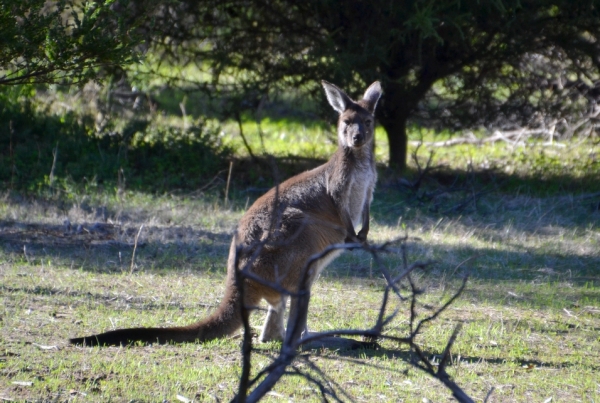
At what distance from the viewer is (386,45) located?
8.84m

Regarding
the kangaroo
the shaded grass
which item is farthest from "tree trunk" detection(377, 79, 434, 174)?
the kangaroo

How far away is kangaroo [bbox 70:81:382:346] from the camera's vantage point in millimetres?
4305

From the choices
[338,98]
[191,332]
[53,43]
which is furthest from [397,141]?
[191,332]

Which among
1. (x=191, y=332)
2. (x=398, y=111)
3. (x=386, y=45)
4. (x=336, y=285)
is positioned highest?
(x=386, y=45)

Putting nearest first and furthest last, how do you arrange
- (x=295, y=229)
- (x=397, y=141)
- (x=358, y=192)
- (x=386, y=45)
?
(x=295, y=229)
(x=358, y=192)
(x=386, y=45)
(x=397, y=141)

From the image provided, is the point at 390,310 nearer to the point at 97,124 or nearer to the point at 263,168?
the point at 263,168

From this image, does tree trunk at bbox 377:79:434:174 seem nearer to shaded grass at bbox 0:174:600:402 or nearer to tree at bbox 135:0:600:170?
tree at bbox 135:0:600:170

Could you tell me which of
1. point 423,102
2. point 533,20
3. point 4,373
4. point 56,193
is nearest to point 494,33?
point 533,20

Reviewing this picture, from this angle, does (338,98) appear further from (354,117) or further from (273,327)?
(273,327)

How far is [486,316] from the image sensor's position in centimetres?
545

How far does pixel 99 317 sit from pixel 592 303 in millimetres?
3627

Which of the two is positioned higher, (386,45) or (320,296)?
(386,45)

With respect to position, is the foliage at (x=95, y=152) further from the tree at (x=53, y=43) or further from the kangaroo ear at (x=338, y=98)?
the kangaroo ear at (x=338, y=98)

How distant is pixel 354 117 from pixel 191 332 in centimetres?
207
